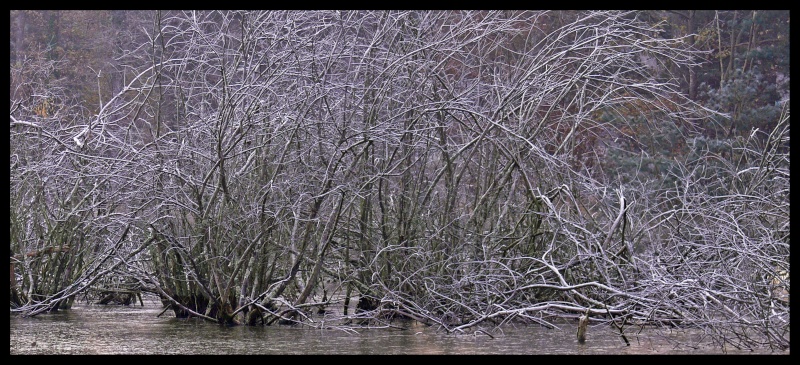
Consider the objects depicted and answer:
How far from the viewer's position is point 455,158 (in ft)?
39.7

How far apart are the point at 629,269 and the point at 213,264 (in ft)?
14.0

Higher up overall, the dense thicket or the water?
the dense thicket

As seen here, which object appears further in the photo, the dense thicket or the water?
the dense thicket

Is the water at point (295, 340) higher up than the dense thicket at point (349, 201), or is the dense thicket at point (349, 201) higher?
the dense thicket at point (349, 201)

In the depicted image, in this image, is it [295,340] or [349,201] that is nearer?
[295,340]

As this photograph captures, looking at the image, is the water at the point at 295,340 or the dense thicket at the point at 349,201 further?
the dense thicket at the point at 349,201

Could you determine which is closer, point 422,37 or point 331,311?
point 422,37

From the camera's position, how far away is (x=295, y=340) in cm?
1038

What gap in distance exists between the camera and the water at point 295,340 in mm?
9742

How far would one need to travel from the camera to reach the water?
9.74 metres

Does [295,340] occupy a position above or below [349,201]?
below
